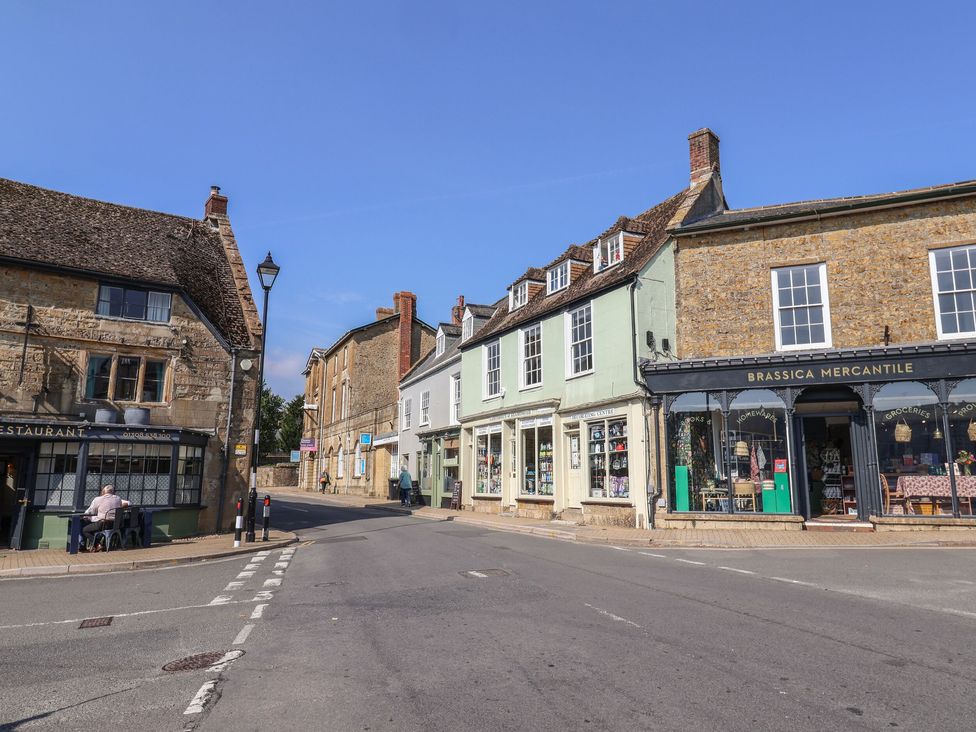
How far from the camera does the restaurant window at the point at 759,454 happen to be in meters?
17.7

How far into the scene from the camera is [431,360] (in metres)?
36.9

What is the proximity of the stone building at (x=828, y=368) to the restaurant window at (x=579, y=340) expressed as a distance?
9.39 feet

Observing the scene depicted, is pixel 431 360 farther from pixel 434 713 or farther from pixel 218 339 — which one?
pixel 434 713

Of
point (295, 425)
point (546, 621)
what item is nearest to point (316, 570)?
point (546, 621)

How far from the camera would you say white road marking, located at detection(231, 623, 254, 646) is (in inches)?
279

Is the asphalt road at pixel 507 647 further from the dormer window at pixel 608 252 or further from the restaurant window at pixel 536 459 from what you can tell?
the dormer window at pixel 608 252

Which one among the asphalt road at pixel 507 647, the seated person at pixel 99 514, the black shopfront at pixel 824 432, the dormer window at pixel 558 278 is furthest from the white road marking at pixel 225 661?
the dormer window at pixel 558 278

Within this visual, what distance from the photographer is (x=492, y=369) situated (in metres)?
27.4

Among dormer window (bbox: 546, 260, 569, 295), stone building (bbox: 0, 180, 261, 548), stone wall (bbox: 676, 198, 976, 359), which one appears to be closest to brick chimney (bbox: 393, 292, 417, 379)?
dormer window (bbox: 546, 260, 569, 295)

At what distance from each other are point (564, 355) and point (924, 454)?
10.4m

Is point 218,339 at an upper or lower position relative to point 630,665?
upper

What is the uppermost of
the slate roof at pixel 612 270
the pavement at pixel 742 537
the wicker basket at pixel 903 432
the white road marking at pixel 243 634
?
the slate roof at pixel 612 270

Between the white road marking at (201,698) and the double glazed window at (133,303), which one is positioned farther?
the double glazed window at (133,303)

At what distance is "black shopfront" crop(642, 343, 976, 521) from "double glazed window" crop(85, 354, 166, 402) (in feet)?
44.8
